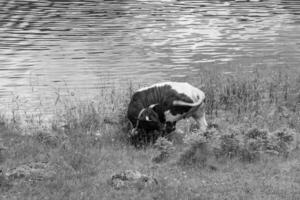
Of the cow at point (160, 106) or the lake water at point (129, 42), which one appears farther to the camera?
the lake water at point (129, 42)

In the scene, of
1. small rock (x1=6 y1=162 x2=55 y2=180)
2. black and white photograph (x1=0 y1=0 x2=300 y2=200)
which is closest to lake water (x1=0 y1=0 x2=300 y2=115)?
black and white photograph (x1=0 y1=0 x2=300 y2=200)

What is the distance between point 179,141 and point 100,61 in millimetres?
12760

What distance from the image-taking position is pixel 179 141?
1324cm

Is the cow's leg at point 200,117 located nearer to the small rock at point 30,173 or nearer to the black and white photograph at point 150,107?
the black and white photograph at point 150,107

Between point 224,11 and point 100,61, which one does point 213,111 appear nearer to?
point 100,61

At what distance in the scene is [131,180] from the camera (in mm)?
9812

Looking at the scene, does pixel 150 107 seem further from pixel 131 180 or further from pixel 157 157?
pixel 131 180

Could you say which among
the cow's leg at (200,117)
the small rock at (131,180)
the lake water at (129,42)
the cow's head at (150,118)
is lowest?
the lake water at (129,42)

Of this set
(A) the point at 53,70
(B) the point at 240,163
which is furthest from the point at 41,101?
(B) the point at 240,163

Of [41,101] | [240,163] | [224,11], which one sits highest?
[240,163]

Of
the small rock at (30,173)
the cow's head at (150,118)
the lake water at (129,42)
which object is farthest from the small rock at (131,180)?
the lake water at (129,42)

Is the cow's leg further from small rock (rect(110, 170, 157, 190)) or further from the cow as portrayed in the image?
small rock (rect(110, 170, 157, 190))

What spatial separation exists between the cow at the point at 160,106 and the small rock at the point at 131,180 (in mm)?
3067

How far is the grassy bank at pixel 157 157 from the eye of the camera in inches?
375
